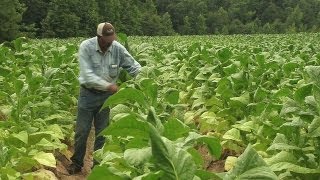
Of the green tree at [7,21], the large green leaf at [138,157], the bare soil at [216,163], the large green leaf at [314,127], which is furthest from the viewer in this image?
the green tree at [7,21]

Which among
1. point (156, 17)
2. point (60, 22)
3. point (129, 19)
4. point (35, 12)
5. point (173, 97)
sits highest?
point (173, 97)

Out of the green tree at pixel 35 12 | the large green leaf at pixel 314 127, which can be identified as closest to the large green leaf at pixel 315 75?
the large green leaf at pixel 314 127

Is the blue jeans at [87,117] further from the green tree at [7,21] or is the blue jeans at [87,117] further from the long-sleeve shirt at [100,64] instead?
the green tree at [7,21]

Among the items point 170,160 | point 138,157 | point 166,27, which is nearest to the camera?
point 170,160

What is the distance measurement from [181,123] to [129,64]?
349 cm

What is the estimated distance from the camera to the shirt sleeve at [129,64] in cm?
602

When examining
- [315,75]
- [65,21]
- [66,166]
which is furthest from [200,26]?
[315,75]

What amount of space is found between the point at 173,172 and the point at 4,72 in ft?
20.3

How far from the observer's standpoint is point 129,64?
238 inches

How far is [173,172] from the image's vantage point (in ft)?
6.66

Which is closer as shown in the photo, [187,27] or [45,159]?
[45,159]

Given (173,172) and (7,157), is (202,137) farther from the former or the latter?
(7,157)

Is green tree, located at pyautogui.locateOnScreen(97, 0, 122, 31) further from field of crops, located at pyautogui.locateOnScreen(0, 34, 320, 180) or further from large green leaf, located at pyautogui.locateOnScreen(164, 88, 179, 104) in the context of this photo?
large green leaf, located at pyautogui.locateOnScreen(164, 88, 179, 104)

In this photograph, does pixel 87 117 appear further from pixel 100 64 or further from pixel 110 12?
pixel 110 12
